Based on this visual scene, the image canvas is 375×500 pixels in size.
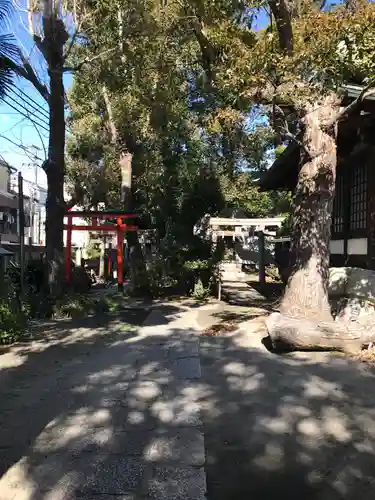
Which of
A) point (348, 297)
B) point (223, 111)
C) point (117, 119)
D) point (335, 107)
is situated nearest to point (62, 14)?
point (117, 119)

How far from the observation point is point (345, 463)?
4.23 m

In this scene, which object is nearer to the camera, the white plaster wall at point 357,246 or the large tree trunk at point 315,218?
the large tree trunk at point 315,218

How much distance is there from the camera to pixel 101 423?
5.28 meters

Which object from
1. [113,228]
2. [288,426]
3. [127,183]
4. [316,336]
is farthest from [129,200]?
[288,426]

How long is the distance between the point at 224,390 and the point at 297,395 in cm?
83

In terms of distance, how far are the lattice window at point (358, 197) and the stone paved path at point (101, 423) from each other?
5509 millimetres

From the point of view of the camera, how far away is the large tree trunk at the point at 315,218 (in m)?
9.17

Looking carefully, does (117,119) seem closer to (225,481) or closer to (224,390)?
(224,390)

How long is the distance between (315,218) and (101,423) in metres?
5.49

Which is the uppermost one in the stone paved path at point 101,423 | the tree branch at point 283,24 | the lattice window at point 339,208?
the tree branch at point 283,24

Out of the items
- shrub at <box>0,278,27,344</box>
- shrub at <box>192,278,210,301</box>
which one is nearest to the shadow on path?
shrub at <box>0,278,27,344</box>

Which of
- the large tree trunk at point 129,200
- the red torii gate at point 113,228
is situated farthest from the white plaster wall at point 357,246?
the large tree trunk at point 129,200

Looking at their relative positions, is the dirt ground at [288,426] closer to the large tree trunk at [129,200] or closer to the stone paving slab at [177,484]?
the stone paving slab at [177,484]

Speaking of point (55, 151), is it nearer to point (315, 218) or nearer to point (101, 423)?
point (315, 218)
